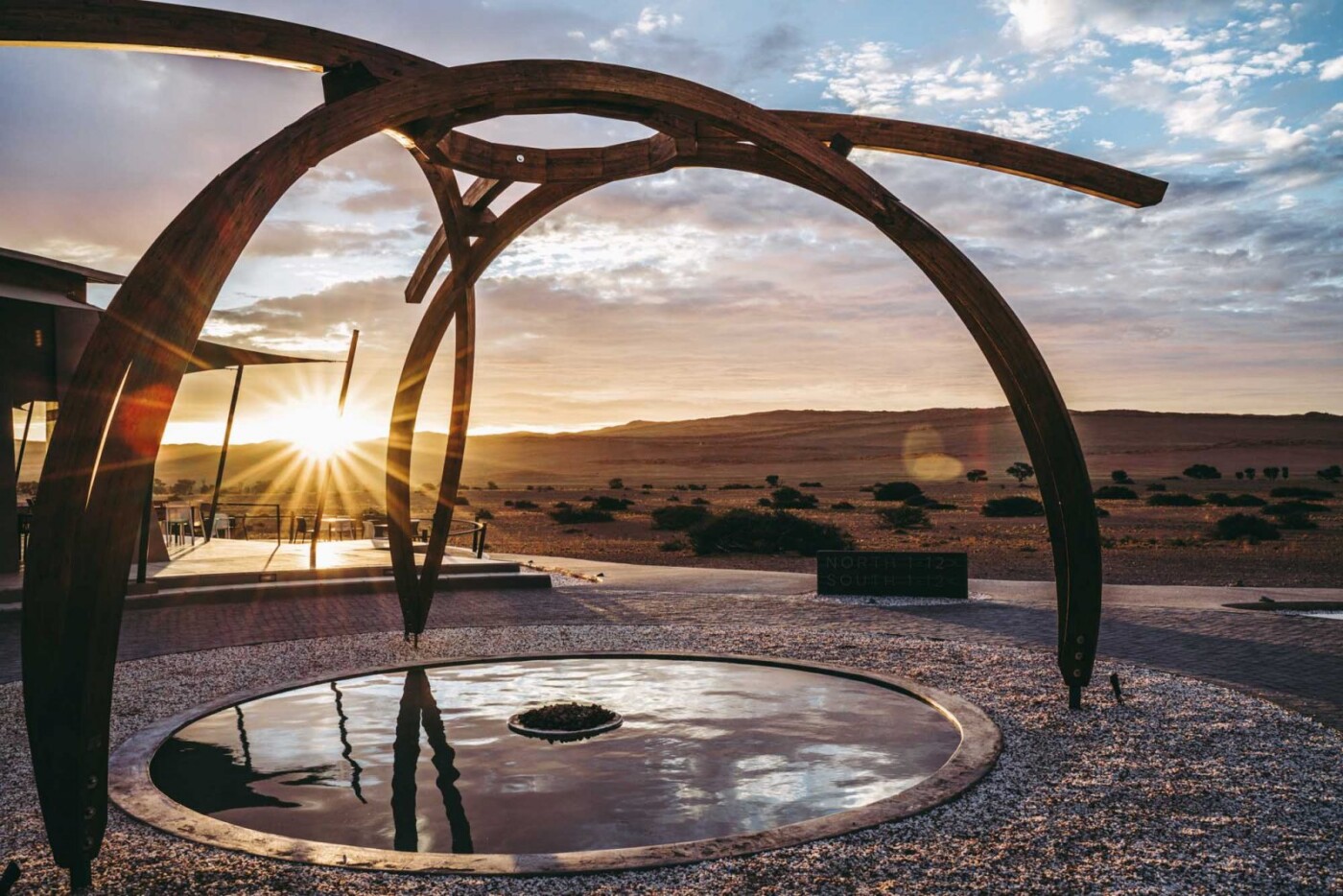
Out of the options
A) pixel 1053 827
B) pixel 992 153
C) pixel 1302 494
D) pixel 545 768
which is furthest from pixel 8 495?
pixel 1302 494

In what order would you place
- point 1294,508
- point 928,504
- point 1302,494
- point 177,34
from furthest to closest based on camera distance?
1. point 1302,494
2. point 928,504
3. point 1294,508
4. point 177,34

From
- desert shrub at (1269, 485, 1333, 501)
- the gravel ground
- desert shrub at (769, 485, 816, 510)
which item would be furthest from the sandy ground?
the gravel ground

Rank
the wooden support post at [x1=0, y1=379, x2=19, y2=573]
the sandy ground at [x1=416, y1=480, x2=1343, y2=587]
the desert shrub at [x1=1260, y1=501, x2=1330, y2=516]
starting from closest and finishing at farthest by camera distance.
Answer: the wooden support post at [x1=0, y1=379, x2=19, y2=573] < the sandy ground at [x1=416, y1=480, x2=1343, y2=587] < the desert shrub at [x1=1260, y1=501, x2=1330, y2=516]

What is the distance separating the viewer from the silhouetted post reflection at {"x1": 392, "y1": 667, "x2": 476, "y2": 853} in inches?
244

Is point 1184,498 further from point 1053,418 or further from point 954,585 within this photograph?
point 1053,418

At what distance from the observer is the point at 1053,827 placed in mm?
6160

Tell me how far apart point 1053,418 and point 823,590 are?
847 centimetres

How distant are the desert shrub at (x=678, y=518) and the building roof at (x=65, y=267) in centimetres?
2285

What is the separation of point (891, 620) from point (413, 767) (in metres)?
8.35

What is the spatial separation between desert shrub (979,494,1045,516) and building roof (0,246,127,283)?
35374mm

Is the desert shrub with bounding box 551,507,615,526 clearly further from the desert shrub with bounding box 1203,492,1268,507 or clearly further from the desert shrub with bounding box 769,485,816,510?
the desert shrub with bounding box 1203,492,1268,507

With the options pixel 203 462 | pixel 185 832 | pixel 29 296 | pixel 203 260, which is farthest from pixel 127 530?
pixel 203 462

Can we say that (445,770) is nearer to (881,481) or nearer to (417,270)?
(417,270)

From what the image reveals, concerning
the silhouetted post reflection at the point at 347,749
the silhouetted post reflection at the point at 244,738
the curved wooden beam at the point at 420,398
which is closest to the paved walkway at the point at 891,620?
the curved wooden beam at the point at 420,398
